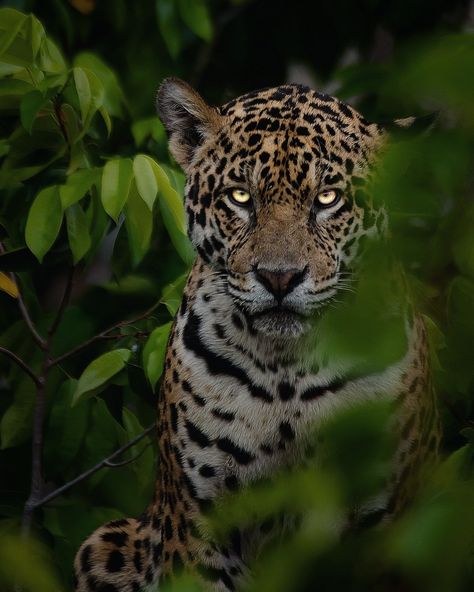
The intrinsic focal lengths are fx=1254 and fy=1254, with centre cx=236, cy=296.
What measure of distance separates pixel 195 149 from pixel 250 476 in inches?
44.1

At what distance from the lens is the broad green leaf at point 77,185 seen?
4340mm

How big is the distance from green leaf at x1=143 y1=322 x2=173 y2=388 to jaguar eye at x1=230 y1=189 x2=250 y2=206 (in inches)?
30.2

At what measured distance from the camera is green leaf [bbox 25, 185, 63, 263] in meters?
4.30

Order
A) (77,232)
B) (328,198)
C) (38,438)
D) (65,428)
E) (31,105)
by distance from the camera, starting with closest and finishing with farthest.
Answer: (328,198) → (31,105) → (77,232) → (38,438) → (65,428)

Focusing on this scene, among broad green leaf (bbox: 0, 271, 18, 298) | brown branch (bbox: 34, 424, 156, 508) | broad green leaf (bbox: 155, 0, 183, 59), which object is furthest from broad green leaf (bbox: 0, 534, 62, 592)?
broad green leaf (bbox: 155, 0, 183, 59)

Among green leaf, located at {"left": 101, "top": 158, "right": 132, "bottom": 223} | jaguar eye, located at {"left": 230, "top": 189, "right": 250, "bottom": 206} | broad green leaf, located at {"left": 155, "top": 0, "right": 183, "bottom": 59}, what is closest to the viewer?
jaguar eye, located at {"left": 230, "top": 189, "right": 250, "bottom": 206}

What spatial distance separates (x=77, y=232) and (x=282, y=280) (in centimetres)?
131

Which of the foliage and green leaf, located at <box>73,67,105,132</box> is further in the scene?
green leaf, located at <box>73,67,105,132</box>

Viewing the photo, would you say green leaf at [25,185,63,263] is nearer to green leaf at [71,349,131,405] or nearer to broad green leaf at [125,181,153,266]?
broad green leaf at [125,181,153,266]

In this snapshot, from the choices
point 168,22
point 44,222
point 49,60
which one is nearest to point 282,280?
point 44,222

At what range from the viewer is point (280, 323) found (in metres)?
3.65

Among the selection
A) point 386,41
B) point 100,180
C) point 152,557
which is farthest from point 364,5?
point 152,557

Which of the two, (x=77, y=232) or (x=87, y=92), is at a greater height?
(x=87, y=92)

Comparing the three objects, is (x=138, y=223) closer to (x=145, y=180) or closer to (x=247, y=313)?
(x=145, y=180)
